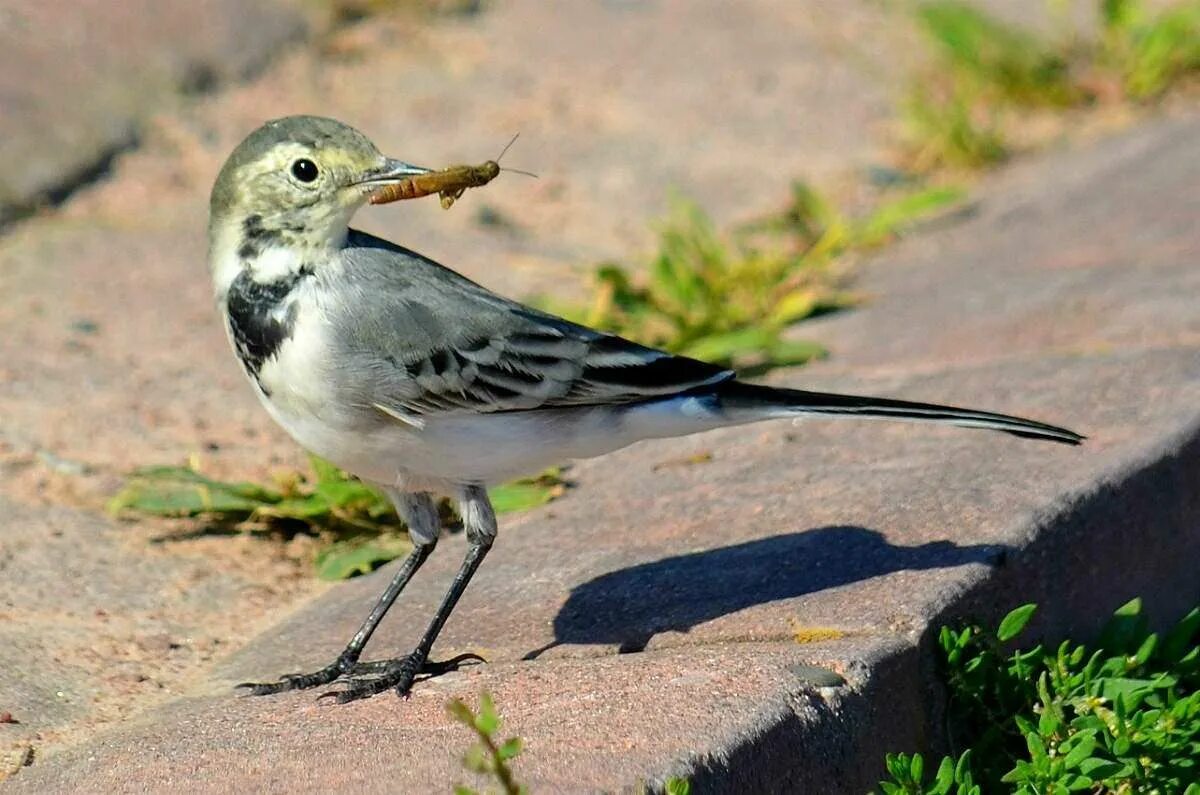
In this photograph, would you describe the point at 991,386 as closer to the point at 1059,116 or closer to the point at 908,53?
the point at 1059,116

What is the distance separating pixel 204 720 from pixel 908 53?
21.2ft

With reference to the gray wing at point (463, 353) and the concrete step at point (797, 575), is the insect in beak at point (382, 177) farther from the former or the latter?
the concrete step at point (797, 575)

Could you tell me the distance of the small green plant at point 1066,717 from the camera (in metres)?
3.53

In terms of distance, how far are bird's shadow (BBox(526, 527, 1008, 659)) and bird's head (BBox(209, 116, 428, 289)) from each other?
111 cm

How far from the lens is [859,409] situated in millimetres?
4273

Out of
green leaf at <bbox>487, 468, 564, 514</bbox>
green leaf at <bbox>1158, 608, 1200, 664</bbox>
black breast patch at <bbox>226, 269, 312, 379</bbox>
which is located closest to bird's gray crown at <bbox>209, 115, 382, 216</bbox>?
black breast patch at <bbox>226, 269, 312, 379</bbox>

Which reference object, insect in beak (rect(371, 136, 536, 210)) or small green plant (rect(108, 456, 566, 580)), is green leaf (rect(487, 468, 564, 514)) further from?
insect in beak (rect(371, 136, 536, 210))

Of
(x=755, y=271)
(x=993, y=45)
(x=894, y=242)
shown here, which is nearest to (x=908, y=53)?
(x=993, y=45)

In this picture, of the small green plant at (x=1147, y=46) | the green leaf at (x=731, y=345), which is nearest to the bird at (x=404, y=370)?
the green leaf at (x=731, y=345)

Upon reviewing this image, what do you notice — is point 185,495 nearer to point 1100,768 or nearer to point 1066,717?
point 1066,717

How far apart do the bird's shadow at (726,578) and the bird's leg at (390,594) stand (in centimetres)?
42

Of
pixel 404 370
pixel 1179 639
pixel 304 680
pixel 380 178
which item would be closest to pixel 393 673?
pixel 304 680

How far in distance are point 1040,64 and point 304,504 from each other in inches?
197

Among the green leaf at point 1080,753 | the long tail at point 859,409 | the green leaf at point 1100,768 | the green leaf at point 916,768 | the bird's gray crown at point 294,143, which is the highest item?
the bird's gray crown at point 294,143
